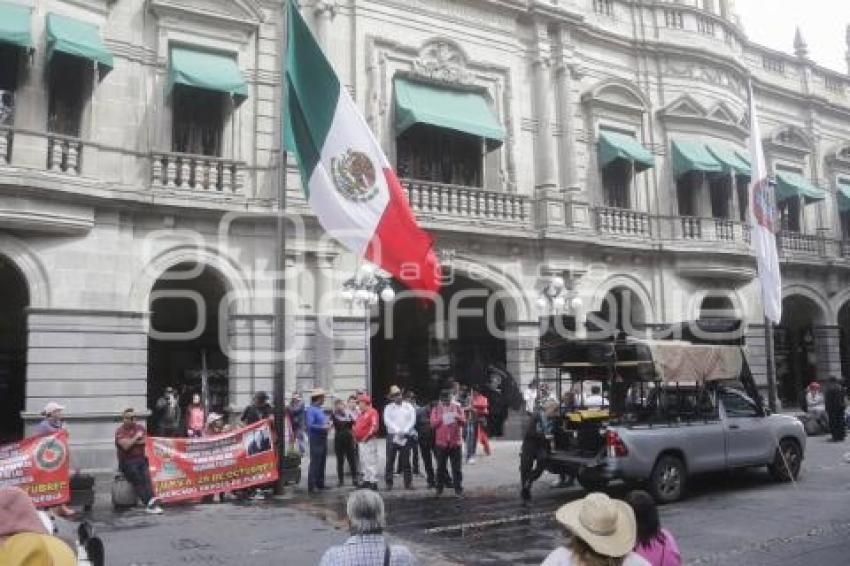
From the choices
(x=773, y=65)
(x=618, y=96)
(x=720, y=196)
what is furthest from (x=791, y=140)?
(x=618, y=96)

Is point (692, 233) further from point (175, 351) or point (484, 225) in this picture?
point (175, 351)

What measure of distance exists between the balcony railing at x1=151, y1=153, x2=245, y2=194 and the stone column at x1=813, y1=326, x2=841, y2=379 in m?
22.1

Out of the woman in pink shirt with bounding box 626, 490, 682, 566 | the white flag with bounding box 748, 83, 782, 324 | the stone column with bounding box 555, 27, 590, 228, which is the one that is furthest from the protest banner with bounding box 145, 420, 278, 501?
the white flag with bounding box 748, 83, 782, 324

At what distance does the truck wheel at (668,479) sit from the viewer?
1121 cm

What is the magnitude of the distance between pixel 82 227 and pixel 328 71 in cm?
688

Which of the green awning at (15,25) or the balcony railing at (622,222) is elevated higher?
the green awning at (15,25)

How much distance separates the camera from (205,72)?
16641 millimetres

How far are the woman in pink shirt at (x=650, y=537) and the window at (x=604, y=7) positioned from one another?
2191 centimetres

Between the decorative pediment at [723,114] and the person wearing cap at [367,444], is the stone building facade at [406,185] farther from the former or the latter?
the person wearing cap at [367,444]

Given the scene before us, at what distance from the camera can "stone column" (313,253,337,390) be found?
17281mm

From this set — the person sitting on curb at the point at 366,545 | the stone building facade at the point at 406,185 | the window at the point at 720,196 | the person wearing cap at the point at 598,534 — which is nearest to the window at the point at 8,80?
the stone building facade at the point at 406,185

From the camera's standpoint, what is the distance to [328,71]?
11391 mm

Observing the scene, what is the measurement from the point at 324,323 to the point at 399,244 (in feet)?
25.2

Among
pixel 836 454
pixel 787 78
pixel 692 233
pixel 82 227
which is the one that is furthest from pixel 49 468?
pixel 787 78
